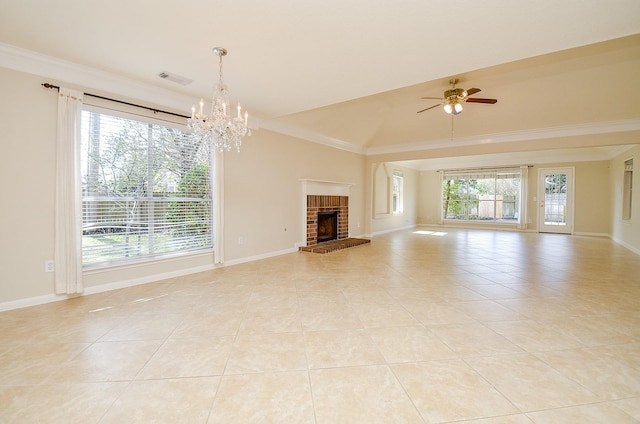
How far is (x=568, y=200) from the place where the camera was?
8.98 meters

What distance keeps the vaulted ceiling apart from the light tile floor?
8.31 feet

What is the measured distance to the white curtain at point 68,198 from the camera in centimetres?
301

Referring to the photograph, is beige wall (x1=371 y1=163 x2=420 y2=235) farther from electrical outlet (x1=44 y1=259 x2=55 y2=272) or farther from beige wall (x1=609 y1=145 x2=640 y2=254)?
electrical outlet (x1=44 y1=259 x2=55 y2=272)

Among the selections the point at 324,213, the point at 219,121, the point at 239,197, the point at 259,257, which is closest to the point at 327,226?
the point at 324,213

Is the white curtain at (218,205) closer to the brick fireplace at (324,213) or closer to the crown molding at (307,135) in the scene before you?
the crown molding at (307,135)

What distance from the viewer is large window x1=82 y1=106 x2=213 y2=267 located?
10.8ft

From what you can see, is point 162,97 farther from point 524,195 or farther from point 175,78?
point 524,195

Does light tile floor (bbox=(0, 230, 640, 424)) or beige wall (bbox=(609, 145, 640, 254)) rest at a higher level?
beige wall (bbox=(609, 145, 640, 254))

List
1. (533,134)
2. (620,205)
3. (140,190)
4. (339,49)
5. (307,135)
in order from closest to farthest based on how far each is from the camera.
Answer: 1. (339,49)
2. (140,190)
3. (533,134)
4. (307,135)
5. (620,205)

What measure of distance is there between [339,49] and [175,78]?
205 centimetres

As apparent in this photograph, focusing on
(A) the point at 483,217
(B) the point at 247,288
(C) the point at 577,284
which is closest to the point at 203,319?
(B) the point at 247,288

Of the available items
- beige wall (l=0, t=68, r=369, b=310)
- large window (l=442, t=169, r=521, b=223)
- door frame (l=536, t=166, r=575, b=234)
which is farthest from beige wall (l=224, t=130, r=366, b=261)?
door frame (l=536, t=166, r=575, b=234)

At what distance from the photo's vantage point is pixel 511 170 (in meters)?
9.80

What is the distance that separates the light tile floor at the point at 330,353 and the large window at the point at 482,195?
6960 millimetres
